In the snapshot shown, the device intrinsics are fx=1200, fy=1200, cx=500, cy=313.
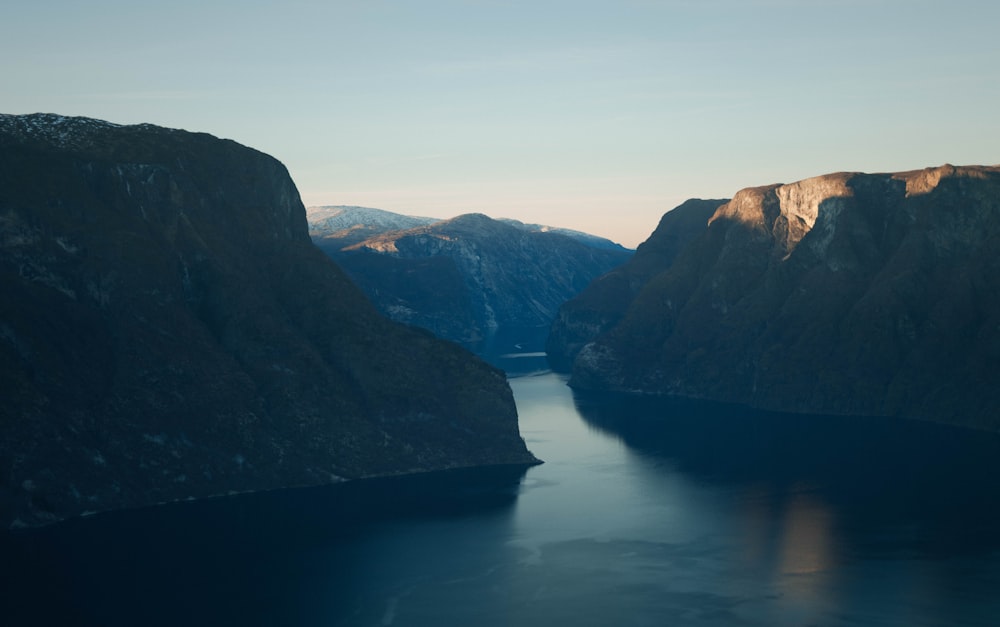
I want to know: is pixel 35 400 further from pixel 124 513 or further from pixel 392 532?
pixel 392 532

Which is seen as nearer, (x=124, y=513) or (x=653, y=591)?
(x=653, y=591)

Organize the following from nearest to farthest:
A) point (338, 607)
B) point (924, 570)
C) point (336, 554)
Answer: point (338, 607) → point (924, 570) → point (336, 554)

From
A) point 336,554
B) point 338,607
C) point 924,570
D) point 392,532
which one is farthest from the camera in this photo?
point 392,532

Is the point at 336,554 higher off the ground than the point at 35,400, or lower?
lower

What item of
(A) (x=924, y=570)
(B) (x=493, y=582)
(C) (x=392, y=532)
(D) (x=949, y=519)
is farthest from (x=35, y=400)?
(D) (x=949, y=519)

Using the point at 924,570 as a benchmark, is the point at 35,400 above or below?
above

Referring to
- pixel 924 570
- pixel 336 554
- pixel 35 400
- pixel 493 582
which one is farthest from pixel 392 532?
pixel 924 570

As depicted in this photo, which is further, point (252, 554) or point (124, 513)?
point (124, 513)

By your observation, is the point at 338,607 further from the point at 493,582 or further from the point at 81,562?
the point at 81,562
